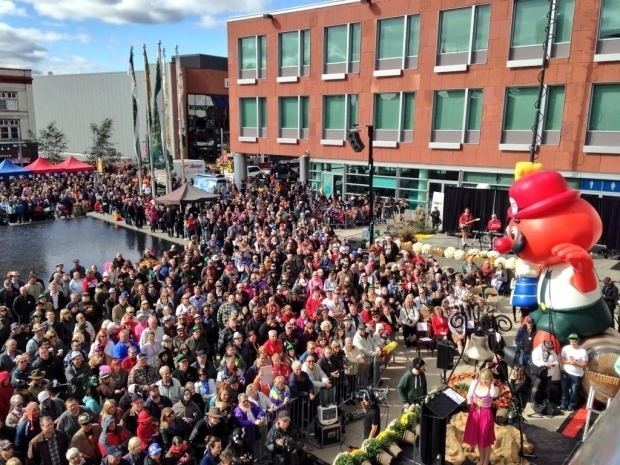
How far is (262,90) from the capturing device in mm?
33250

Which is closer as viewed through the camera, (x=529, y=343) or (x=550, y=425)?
(x=550, y=425)

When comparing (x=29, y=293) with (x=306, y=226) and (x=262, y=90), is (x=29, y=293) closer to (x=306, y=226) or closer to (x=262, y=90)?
(x=306, y=226)

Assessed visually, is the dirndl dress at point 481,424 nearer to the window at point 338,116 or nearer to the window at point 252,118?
the window at point 338,116

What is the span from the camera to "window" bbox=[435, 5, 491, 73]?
23.7 m

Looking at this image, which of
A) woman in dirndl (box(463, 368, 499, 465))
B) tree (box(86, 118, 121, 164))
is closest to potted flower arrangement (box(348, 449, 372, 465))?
woman in dirndl (box(463, 368, 499, 465))

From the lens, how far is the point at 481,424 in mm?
7879

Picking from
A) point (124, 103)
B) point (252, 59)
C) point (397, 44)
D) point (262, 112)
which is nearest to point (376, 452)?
point (397, 44)

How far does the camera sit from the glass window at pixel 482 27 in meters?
23.5

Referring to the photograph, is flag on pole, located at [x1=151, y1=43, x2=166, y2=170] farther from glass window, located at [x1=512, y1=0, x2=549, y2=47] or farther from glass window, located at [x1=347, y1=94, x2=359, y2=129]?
glass window, located at [x1=512, y1=0, x2=549, y2=47]

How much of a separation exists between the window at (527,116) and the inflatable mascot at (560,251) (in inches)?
566

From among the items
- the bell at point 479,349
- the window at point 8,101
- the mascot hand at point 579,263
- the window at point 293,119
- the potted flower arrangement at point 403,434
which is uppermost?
the window at point 8,101

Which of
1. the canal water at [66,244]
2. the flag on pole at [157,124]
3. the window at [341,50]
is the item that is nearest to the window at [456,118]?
the window at [341,50]

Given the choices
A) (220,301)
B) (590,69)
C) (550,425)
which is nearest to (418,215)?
(590,69)

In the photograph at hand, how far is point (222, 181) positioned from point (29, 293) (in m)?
22.5
